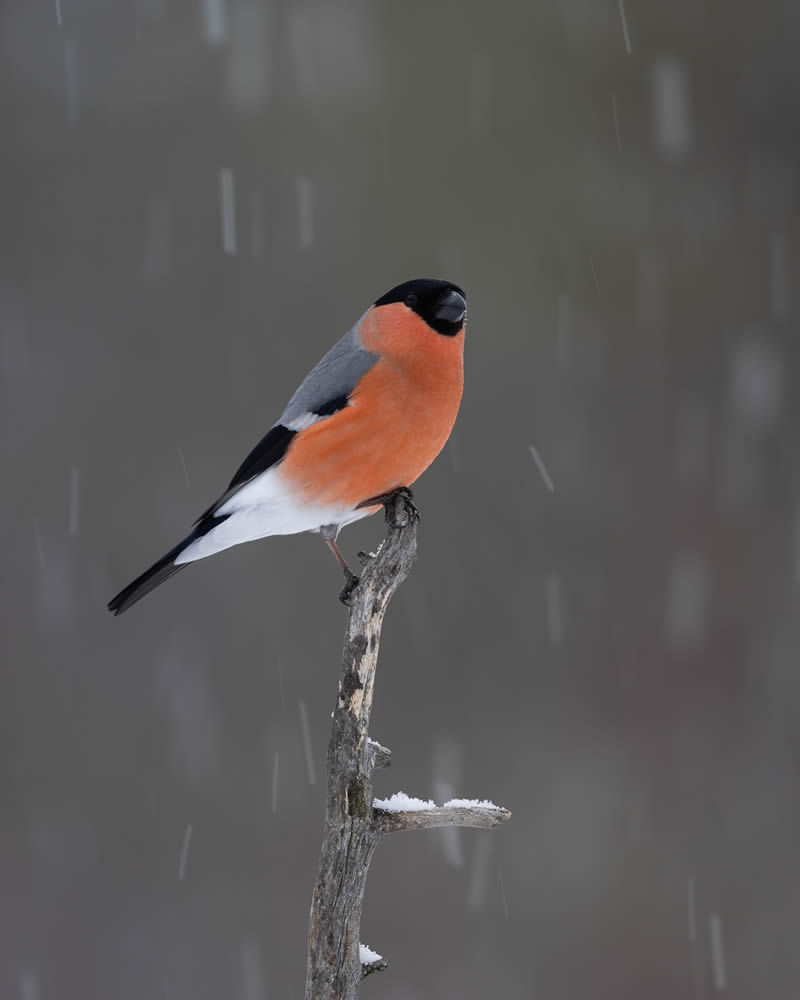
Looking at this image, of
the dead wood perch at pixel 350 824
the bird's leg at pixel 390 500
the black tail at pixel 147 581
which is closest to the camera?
the dead wood perch at pixel 350 824

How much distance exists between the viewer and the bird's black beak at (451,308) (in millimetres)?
2543

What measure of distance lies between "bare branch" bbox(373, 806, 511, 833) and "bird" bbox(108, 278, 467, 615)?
57 cm

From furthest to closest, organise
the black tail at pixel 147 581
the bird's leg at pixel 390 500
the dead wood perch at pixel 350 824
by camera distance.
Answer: the bird's leg at pixel 390 500 < the black tail at pixel 147 581 < the dead wood perch at pixel 350 824

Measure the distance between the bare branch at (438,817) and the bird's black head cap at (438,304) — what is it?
0.97 m

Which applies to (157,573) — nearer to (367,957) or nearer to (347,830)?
(347,830)

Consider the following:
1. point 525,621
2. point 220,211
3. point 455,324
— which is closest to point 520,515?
point 525,621

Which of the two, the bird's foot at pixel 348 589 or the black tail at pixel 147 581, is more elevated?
the black tail at pixel 147 581

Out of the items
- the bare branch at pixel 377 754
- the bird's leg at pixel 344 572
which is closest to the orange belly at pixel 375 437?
the bird's leg at pixel 344 572

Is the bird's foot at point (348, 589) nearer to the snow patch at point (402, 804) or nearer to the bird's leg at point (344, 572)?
the bird's leg at point (344, 572)

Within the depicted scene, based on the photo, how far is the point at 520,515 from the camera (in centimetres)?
470

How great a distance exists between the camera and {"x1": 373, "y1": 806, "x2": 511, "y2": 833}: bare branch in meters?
2.15

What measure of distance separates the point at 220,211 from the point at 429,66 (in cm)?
112

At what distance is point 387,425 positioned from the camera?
8.19 feet

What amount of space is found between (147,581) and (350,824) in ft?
2.23
